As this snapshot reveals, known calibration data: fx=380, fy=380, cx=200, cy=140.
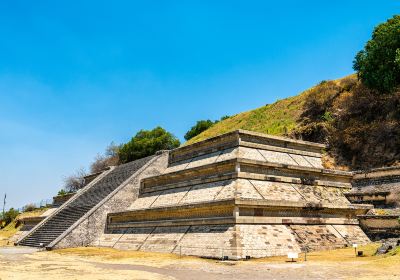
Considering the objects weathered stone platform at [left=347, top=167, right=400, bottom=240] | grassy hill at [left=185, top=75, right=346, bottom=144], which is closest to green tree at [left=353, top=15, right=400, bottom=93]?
grassy hill at [left=185, top=75, right=346, bottom=144]

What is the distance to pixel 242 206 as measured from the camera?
1538 centimetres

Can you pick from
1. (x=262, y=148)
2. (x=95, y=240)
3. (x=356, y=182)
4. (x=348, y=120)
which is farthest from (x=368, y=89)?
(x=95, y=240)

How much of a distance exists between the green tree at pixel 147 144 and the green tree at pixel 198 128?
37.1 ft

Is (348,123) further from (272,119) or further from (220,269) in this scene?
(220,269)

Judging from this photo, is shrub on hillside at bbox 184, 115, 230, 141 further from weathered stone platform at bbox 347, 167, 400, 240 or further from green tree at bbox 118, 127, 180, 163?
weathered stone platform at bbox 347, 167, 400, 240

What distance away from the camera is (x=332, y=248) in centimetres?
1636

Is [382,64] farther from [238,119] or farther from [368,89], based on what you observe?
[238,119]

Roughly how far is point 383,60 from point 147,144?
1142 inches

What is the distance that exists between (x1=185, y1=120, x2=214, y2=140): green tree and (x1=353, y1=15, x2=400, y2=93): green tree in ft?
103

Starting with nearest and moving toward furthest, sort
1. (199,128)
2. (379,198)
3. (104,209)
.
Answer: (379,198) < (104,209) < (199,128)

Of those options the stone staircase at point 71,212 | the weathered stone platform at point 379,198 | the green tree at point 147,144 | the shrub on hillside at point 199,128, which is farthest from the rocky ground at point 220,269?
the shrub on hillside at point 199,128

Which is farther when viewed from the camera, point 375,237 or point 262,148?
point 262,148

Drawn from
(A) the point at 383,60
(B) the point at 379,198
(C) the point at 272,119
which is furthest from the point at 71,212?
(C) the point at 272,119

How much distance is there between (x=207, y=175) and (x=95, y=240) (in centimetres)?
786
